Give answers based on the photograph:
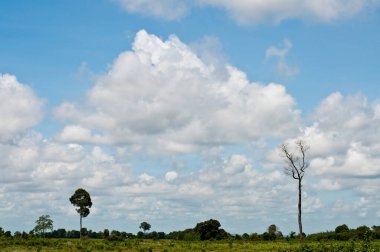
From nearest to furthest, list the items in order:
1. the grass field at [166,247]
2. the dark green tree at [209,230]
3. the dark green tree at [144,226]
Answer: the grass field at [166,247]
the dark green tree at [209,230]
the dark green tree at [144,226]

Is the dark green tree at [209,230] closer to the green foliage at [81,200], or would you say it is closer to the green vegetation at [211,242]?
the green vegetation at [211,242]

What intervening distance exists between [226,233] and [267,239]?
33.8ft

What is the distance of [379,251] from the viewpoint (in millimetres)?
40375

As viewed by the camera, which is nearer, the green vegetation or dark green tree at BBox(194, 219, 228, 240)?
the green vegetation

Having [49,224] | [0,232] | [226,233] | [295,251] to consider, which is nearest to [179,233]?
[226,233]

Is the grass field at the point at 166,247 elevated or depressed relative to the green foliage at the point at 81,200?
depressed

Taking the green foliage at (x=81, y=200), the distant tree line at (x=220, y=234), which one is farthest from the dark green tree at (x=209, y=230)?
the green foliage at (x=81, y=200)

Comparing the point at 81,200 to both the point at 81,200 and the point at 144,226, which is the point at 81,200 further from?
the point at 144,226

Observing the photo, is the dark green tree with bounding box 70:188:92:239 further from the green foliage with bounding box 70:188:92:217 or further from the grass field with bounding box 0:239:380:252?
the grass field with bounding box 0:239:380:252

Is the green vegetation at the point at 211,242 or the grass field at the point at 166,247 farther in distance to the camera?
the green vegetation at the point at 211,242

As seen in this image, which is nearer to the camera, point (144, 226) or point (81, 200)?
point (81, 200)

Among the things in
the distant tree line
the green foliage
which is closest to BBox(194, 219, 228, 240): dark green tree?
the distant tree line

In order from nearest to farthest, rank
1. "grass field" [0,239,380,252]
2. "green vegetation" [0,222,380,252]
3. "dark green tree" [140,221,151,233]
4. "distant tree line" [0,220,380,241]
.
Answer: "grass field" [0,239,380,252], "green vegetation" [0,222,380,252], "distant tree line" [0,220,380,241], "dark green tree" [140,221,151,233]

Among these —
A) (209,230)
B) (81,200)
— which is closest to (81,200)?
(81,200)
